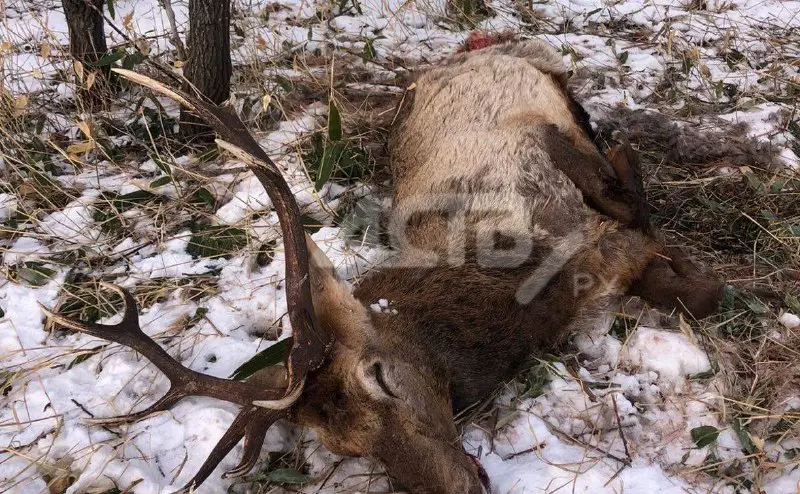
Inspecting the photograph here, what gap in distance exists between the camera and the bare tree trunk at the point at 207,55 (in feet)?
12.6

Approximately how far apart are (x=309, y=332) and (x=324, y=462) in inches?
25.3

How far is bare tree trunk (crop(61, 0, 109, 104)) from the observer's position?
4.20 meters

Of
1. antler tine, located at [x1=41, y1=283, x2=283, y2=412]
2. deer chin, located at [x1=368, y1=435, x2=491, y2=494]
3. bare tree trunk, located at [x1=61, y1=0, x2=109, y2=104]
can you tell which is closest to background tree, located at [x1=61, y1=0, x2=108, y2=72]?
bare tree trunk, located at [x1=61, y1=0, x2=109, y2=104]

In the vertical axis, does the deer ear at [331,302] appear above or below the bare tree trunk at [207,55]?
below

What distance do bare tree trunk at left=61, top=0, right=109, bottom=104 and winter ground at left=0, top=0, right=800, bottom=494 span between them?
0.63 feet

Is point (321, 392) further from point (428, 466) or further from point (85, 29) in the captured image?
point (85, 29)

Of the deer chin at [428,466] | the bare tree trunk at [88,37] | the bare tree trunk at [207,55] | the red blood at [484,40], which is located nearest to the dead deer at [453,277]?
the deer chin at [428,466]

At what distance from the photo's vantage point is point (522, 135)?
137 inches

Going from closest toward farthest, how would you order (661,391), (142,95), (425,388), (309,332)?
(309,332) → (425,388) → (661,391) → (142,95)

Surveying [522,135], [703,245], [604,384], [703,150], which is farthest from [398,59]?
[604,384]

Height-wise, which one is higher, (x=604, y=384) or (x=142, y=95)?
(x=142, y=95)

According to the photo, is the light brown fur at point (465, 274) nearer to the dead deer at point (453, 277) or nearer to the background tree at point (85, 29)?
the dead deer at point (453, 277)

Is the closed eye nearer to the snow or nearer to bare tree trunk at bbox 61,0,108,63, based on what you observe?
the snow

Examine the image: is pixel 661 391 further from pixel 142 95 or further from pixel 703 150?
pixel 142 95
